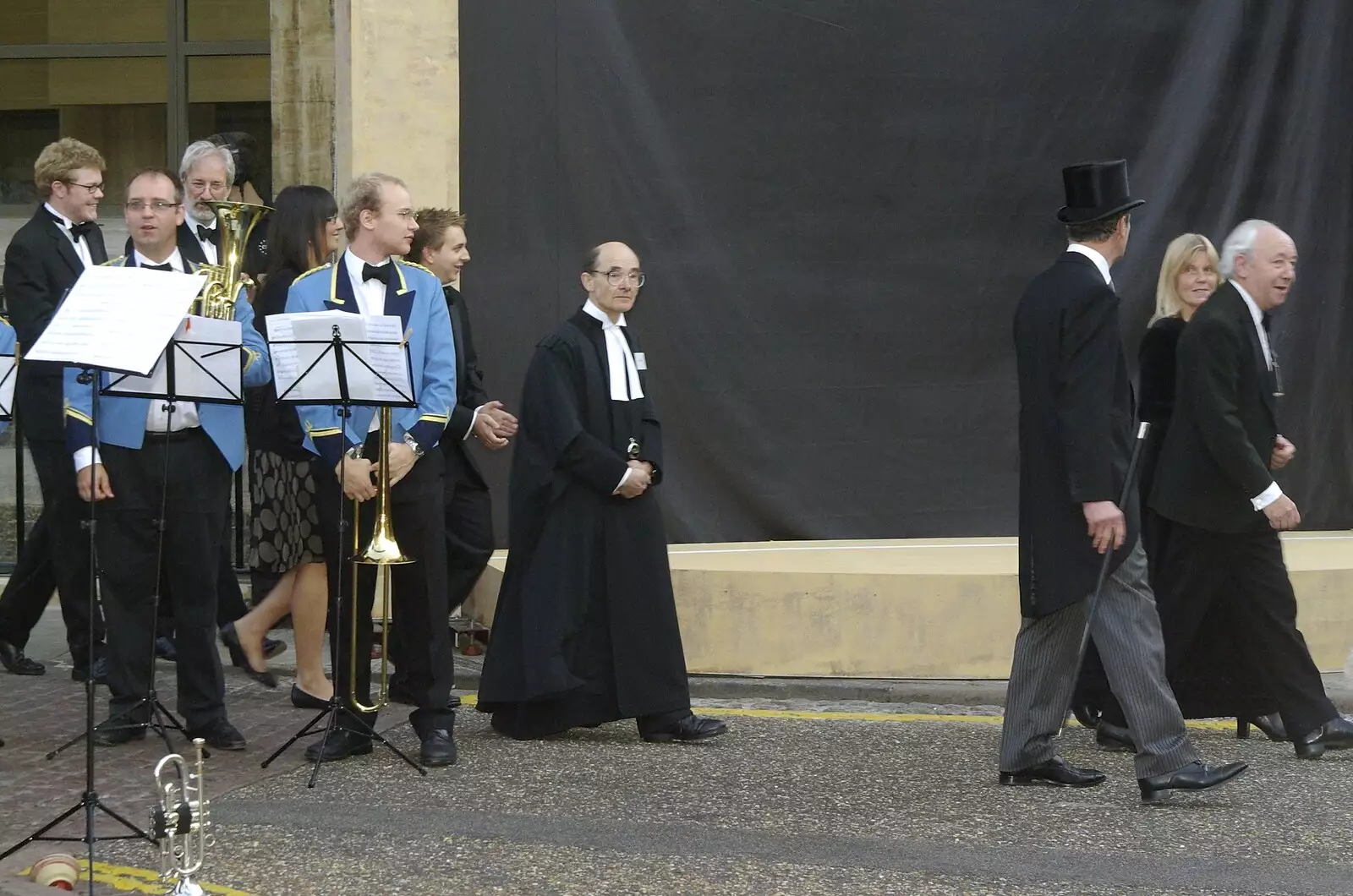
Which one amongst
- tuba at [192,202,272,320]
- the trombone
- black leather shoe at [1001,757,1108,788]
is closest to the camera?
black leather shoe at [1001,757,1108,788]

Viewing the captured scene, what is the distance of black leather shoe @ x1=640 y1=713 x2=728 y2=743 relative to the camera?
739cm

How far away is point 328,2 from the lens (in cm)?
1392

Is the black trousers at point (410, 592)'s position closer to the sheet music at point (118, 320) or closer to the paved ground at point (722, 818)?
the paved ground at point (722, 818)

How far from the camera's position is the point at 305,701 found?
7953mm

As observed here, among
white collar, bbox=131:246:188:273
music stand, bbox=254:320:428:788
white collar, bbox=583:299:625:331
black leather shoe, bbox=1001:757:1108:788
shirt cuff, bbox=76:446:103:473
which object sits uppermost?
white collar, bbox=131:246:188:273

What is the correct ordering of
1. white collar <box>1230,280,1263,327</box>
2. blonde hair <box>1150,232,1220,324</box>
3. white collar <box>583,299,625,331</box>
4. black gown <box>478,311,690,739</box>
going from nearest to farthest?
white collar <box>1230,280,1263,327</box> → black gown <box>478,311,690,739</box> → white collar <box>583,299,625,331</box> → blonde hair <box>1150,232,1220,324</box>

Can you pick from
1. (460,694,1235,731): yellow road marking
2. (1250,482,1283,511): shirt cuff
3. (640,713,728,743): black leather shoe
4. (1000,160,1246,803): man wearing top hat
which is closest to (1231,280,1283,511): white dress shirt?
(1250,482,1283,511): shirt cuff

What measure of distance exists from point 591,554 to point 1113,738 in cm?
203

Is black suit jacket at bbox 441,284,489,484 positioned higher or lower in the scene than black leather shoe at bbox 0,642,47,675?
higher

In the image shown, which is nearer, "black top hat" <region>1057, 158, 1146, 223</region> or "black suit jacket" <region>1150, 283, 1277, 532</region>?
"black top hat" <region>1057, 158, 1146, 223</region>

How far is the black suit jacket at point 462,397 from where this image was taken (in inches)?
315

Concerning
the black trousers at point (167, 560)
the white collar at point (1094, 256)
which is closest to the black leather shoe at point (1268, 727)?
the white collar at point (1094, 256)

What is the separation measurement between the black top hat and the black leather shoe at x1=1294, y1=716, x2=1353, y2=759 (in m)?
1.98

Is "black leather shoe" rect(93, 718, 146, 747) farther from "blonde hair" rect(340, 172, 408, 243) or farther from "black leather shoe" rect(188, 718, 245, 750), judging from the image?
"blonde hair" rect(340, 172, 408, 243)
